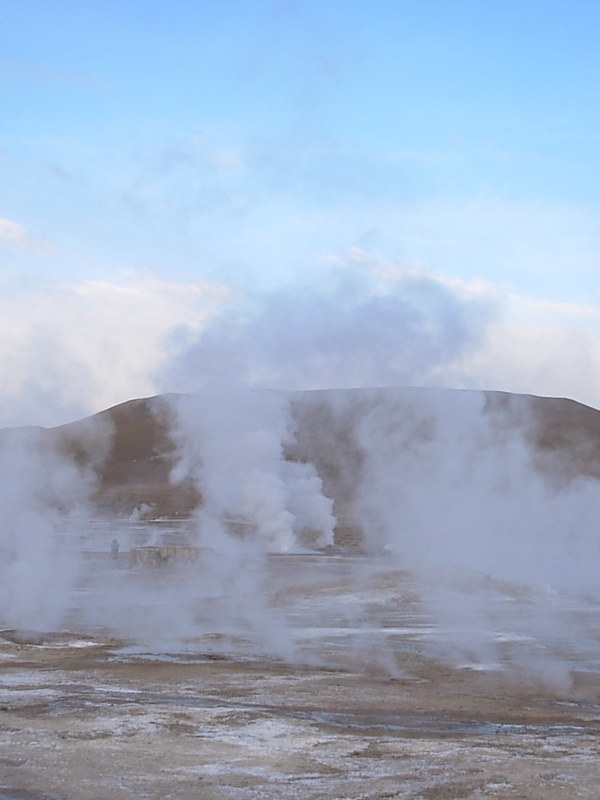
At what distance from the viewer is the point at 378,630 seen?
20.0 meters

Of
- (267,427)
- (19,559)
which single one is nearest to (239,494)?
(267,427)

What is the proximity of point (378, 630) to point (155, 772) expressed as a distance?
38.7ft

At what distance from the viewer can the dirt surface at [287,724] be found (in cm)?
847

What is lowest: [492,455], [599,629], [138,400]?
[599,629]

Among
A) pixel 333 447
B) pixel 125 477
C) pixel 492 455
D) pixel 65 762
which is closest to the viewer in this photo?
pixel 65 762

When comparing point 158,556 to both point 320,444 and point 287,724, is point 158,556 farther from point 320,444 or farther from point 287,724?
point 320,444

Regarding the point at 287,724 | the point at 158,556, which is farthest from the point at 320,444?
the point at 287,724

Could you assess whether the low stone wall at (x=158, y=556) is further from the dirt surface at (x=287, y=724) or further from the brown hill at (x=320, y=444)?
the dirt surface at (x=287, y=724)

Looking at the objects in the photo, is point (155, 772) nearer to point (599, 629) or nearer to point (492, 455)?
point (599, 629)

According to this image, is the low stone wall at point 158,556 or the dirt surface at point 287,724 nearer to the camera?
the dirt surface at point 287,724

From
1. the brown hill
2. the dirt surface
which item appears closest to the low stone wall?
the brown hill

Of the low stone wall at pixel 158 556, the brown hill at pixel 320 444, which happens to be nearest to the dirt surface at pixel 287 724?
the low stone wall at pixel 158 556

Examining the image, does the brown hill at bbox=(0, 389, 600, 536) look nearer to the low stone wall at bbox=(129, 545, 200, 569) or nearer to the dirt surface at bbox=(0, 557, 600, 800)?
the low stone wall at bbox=(129, 545, 200, 569)

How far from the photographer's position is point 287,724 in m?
10.7
